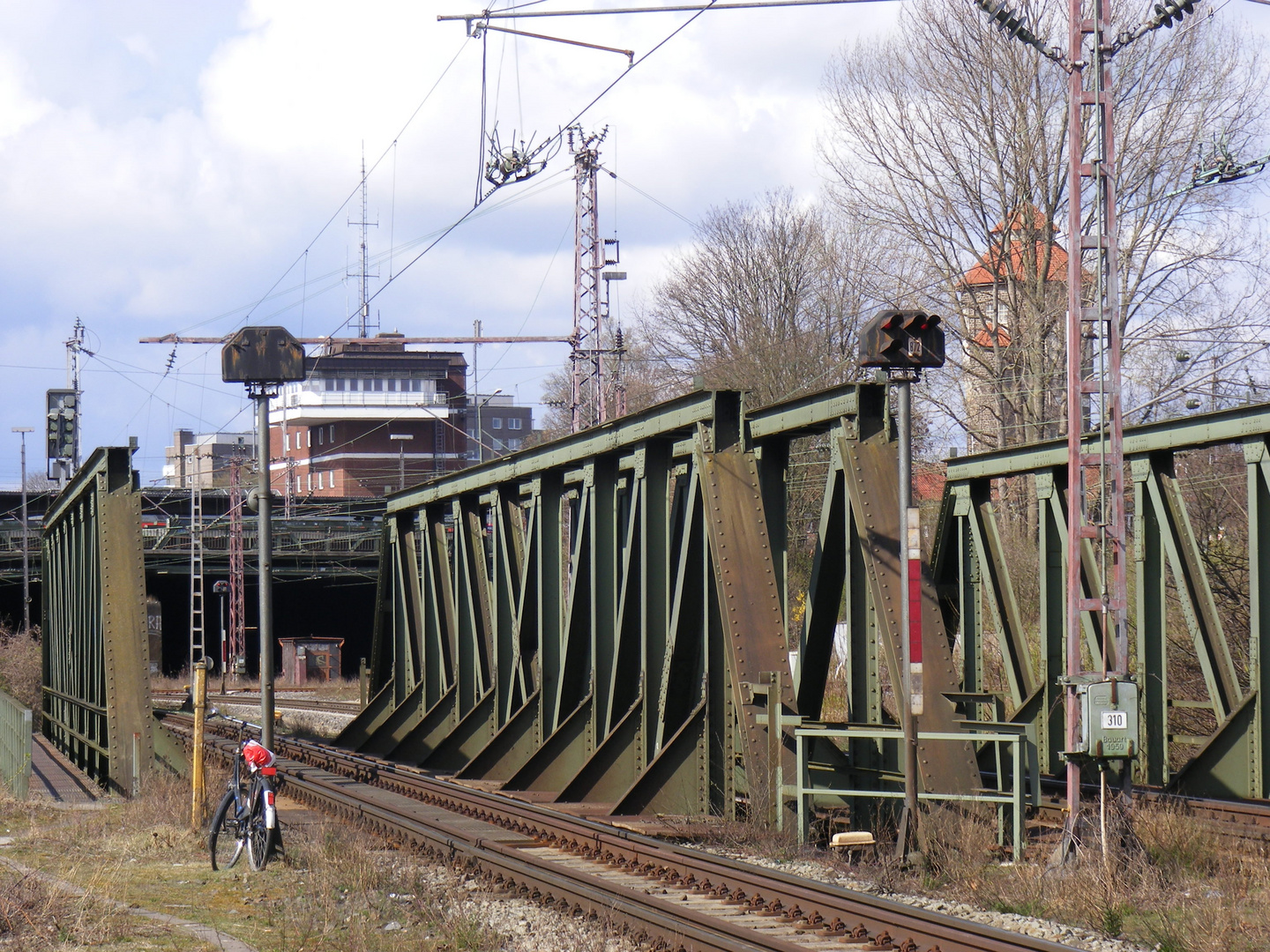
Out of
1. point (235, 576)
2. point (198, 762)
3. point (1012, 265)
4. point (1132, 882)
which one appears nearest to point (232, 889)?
point (198, 762)

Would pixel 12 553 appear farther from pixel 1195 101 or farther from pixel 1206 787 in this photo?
pixel 1206 787

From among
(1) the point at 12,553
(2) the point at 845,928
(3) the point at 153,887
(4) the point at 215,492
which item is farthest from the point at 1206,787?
(4) the point at 215,492

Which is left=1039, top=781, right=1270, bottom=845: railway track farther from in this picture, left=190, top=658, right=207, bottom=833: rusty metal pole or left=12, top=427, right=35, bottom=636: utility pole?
left=12, top=427, right=35, bottom=636: utility pole

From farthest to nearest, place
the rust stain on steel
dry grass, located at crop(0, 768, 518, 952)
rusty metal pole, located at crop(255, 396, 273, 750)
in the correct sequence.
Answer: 1. rusty metal pole, located at crop(255, 396, 273, 750)
2. the rust stain on steel
3. dry grass, located at crop(0, 768, 518, 952)

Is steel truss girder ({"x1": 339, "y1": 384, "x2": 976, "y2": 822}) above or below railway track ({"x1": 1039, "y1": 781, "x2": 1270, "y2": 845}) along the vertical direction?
above

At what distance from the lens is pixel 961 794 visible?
452 inches

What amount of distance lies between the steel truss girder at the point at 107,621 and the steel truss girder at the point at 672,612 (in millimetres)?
4393

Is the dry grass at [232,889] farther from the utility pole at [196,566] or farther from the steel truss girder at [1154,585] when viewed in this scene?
the utility pole at [196,566]

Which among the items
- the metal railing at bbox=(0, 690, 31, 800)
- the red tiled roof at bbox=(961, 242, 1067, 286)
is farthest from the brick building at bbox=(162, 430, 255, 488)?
the metal railing at bbox=(0, 690, 31, 800)

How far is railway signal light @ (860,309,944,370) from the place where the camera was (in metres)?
11.4

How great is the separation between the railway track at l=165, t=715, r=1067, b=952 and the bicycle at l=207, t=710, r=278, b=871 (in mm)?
1527

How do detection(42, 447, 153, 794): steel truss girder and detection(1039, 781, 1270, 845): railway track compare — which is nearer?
detection(1039, 781, 1270, 845): railway track

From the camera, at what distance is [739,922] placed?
9.21 m

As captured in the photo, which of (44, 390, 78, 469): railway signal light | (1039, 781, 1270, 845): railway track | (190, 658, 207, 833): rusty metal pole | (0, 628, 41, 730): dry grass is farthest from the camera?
(0, 628, 41, 730): dry grass
